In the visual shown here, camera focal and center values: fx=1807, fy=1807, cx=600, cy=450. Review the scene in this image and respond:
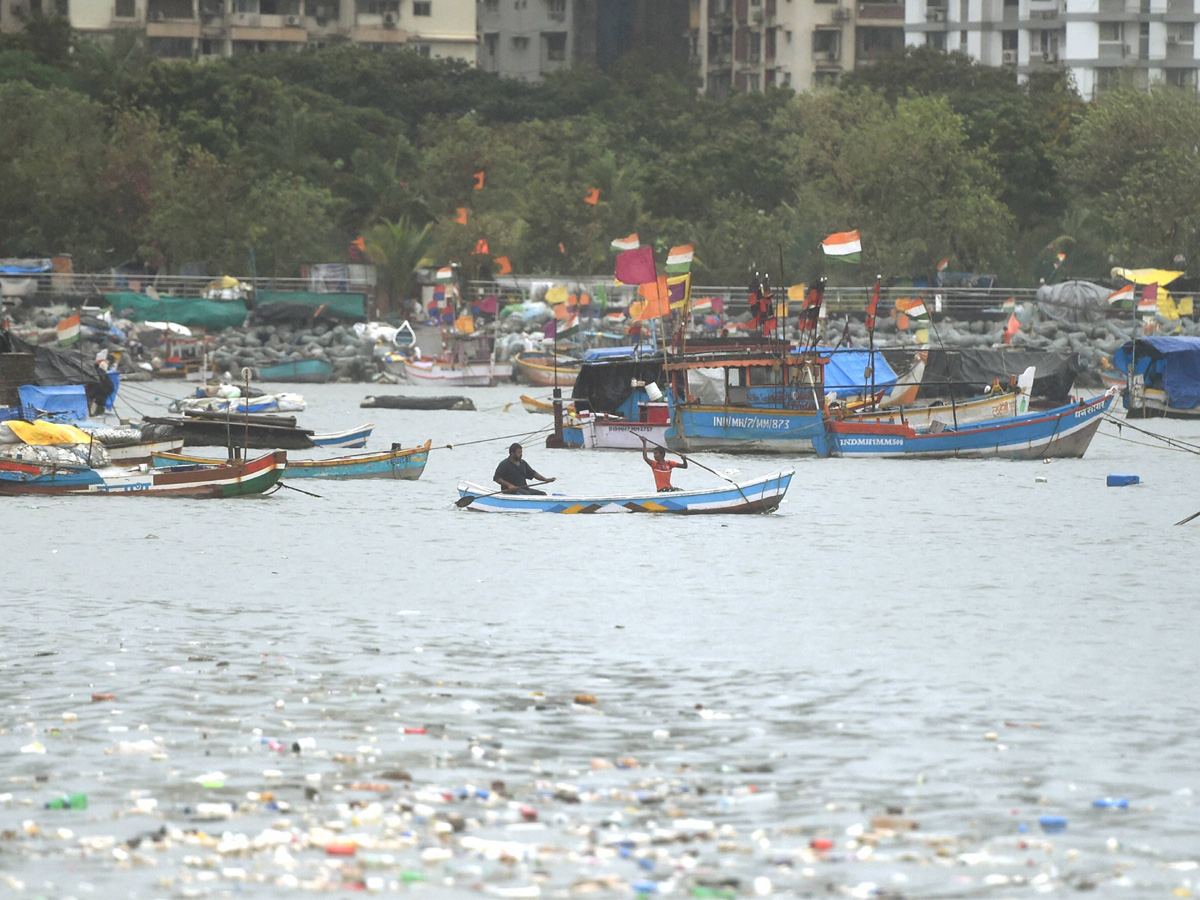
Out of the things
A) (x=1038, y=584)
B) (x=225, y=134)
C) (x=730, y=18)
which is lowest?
→ (x=1038, y=584)

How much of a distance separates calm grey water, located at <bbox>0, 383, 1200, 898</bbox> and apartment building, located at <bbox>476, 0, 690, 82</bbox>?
3758 inches

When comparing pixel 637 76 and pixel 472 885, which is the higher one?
pixel 637 76

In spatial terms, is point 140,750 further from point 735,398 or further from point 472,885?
point 735,398

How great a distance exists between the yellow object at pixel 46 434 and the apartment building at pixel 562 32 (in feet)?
296

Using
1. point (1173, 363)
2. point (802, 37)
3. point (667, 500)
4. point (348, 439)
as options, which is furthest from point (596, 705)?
point (802, 37)

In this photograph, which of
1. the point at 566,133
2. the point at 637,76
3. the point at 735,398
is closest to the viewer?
the point at 735,398

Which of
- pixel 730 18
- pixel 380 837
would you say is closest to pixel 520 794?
pixel 380 837

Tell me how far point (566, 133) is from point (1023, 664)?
3018 inches

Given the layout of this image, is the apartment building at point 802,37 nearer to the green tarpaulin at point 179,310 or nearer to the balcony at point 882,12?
the balcony at point 882,12

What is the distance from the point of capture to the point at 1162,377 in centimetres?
5338

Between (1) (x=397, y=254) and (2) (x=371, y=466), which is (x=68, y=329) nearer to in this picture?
(2) (x=371, y=466)

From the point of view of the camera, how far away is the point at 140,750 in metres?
13.5

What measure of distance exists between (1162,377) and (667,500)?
29.9 metres

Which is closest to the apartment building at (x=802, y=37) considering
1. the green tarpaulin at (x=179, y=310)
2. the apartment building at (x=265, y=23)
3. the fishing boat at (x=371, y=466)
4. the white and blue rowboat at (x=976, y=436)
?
the apartment building at (x=265, y=23)
